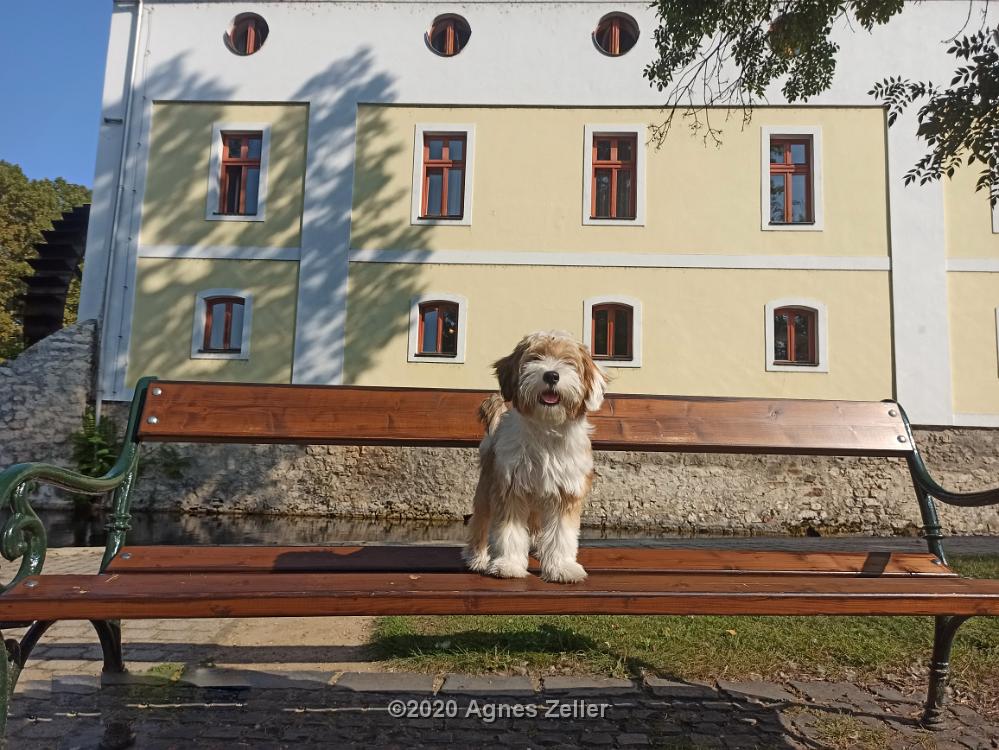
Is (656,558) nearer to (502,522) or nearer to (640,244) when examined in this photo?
(502,522)

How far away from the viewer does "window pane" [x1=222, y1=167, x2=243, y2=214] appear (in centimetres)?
1374

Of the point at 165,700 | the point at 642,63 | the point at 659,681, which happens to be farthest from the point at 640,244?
the point at 165,700

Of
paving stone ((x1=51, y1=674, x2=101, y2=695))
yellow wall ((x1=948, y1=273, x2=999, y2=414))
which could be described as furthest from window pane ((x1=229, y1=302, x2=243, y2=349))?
yellow wall ((x1=948, y1=273, x2=999, y2=414))

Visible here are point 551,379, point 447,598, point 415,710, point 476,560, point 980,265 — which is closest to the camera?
point 447,598

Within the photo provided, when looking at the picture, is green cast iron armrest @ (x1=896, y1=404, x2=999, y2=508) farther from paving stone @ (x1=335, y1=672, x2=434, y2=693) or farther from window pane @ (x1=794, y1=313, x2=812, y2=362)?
window pane @ (x1=794, y1=313, x2=812, y2=362)

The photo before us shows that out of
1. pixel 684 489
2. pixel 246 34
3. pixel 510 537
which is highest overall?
pixel 246 34

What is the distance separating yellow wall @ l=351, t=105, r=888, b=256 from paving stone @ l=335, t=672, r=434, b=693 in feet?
34.4

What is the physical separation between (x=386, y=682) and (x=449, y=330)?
10.2 metres

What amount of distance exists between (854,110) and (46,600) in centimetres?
1464

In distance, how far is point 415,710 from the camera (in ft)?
9.55

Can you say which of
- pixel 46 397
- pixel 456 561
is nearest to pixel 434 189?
pixel 46 397

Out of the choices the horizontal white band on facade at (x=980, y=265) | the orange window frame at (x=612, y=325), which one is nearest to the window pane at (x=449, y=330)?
the orange window frame at (x=612, y=325)

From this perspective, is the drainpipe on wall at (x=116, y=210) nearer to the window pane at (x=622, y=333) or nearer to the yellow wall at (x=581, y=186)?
the yellow wall at (x=581, y=186)

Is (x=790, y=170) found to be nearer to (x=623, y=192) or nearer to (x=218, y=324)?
(x=623, y=192)
